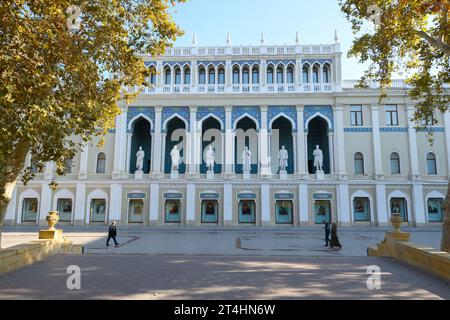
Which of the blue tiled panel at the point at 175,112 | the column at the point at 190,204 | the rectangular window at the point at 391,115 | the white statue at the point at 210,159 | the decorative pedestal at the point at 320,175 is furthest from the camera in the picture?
the blue tiled panel at the point at 175,112

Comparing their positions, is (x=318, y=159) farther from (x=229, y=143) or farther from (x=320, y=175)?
(x=229, y=143)

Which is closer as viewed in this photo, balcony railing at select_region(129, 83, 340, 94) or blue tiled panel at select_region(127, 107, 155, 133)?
balcony railing at select_region(129, 83, 340, 94)

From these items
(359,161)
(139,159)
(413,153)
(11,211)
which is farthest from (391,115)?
(11,211)

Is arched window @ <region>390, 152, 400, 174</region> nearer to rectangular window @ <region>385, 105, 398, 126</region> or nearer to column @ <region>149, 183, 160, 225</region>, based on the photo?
rectangular window @ <region>385, 105, 398, 126</region>

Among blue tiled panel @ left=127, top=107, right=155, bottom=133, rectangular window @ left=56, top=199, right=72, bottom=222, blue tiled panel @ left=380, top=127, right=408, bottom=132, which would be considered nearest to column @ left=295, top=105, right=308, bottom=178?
blue tiled panel @ left=380, top=127, right=408, bottom=132

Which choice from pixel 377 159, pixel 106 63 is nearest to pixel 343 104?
pixel 377 159

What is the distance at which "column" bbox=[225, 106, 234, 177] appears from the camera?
26578 mm

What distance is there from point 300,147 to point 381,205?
7.91 metres

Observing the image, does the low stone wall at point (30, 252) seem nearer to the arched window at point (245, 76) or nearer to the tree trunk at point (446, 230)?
the tree trunk at point (446, 230)

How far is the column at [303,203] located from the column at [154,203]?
11578 millimetres

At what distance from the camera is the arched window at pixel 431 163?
2659cm

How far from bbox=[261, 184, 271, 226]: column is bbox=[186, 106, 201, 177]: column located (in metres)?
5.78

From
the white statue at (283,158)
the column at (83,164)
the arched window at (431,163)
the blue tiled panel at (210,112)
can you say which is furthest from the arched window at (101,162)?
the arched window at (431,163)

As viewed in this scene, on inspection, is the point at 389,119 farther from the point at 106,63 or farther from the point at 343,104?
the point at 106,63
